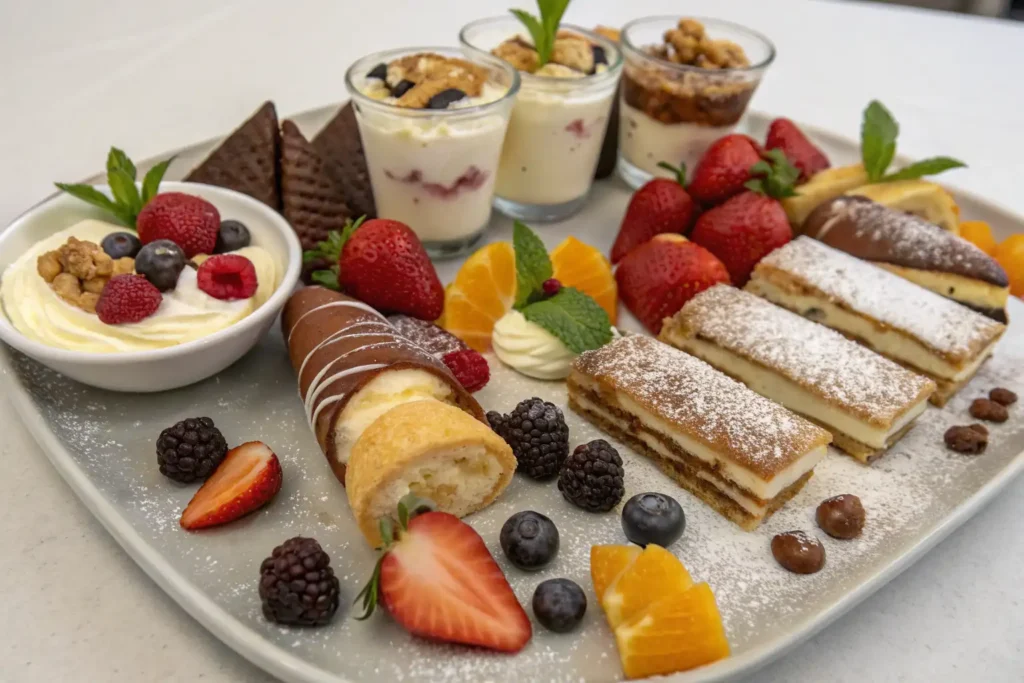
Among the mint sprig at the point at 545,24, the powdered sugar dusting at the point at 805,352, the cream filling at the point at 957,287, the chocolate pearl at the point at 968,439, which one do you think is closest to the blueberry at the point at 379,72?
the mint sprig at the point at 545,24

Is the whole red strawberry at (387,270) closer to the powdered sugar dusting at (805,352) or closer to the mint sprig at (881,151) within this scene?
the powdered sugar dusting at (805,352)

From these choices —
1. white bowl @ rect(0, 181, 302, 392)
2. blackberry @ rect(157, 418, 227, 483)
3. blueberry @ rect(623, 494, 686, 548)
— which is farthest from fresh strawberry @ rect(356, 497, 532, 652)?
white bowl @ rect(0, 181, 302, 392)

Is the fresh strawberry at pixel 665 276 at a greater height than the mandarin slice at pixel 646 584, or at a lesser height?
lesser

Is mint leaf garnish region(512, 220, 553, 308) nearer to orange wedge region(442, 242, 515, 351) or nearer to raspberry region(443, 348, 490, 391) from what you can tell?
orange wedge region(442, 242, 515, 351)

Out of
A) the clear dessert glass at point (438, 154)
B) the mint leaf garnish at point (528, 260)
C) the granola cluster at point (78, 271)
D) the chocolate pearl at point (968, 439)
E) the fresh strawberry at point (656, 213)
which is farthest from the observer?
the fresh strawberry at point (656, 213)

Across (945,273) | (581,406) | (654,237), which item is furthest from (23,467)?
(945,273)

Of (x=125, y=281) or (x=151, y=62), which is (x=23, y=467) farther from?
(x=151, y=62)
